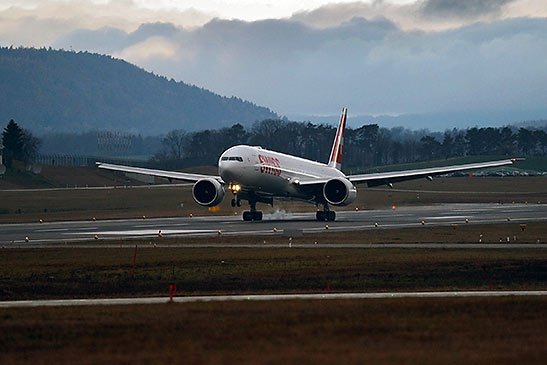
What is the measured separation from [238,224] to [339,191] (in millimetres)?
8079

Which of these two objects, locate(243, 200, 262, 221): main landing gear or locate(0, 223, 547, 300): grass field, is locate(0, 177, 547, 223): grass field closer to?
locate(243, 200, 262, 221): main landing gear

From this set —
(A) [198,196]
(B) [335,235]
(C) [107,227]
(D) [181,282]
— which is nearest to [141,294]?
(D) [181,282]

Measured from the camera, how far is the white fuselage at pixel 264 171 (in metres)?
63.1

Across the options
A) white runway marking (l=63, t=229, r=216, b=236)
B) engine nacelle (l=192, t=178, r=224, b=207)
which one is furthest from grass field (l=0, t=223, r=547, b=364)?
engine nacelle (l=192, t=178, r=224, b=207)

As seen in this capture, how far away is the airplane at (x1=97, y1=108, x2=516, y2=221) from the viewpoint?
208ft

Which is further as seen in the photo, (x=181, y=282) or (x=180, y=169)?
(x=180, y=169)

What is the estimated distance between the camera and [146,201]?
3708 inches

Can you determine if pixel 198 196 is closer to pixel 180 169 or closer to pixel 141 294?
pixel 141 294

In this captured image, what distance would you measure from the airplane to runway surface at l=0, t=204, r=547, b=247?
187 cm

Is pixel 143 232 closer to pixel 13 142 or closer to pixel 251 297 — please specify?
pixel 251 297

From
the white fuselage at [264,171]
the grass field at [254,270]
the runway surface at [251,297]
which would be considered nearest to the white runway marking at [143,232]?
the white fuselage at [264,171]

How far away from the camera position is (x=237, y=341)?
756 inches

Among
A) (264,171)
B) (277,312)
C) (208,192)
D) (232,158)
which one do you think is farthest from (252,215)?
(277,312)

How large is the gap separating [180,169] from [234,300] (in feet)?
407
